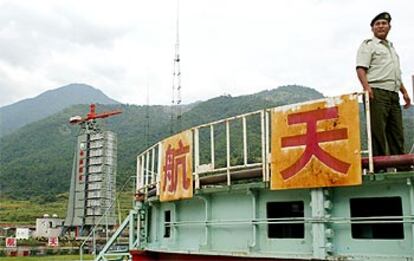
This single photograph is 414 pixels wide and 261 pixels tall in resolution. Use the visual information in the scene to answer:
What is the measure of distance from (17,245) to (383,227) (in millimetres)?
51763

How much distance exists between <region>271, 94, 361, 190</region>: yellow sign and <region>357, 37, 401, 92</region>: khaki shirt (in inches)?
28.1

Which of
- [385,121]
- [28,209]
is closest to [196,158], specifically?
[385,121]

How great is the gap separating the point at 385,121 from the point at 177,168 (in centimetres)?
364

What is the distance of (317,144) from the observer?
6.38 metres

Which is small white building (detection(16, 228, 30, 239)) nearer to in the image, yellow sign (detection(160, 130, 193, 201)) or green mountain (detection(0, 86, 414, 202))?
green mountain (detection(0, 86, 414, 202))

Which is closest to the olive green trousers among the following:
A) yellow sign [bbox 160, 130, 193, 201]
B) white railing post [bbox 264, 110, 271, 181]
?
white railing post [bbox 264, 110, 271, 181]

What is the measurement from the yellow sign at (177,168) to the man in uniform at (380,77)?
3037mm

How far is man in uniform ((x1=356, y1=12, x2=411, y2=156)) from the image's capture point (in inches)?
261

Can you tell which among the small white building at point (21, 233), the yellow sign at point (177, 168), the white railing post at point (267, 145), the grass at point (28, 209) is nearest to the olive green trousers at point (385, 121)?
the white railing post at point (267, 145)

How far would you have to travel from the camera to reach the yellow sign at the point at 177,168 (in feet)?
27.4

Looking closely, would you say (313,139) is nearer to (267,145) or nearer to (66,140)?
(267,145)

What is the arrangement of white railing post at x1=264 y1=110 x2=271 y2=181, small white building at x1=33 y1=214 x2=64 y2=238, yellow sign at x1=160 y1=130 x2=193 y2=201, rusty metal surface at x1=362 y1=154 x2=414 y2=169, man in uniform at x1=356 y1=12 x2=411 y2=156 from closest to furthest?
1. rusty metal surface at x1=362 y1=154 x2=414 y2=169
2. man in uniform at x1=356 y1=12 x2=411 y2=156
3. white railing post at x1=264 y1=110 x2=271 y2=181
4. yellow sign at x1=160 y1=130 x2=193 y2=201
5. small white building at x1=33 y1=214 x2=64 y2=238

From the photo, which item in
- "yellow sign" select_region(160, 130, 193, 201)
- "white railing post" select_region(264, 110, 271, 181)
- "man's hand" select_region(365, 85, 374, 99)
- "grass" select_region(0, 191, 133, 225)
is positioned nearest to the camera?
"man's hand" select_region(365, 85, 374, 99)

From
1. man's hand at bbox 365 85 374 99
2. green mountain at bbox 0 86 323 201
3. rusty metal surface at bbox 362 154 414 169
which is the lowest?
rusty metal surface at bbox 362 154 414 169
